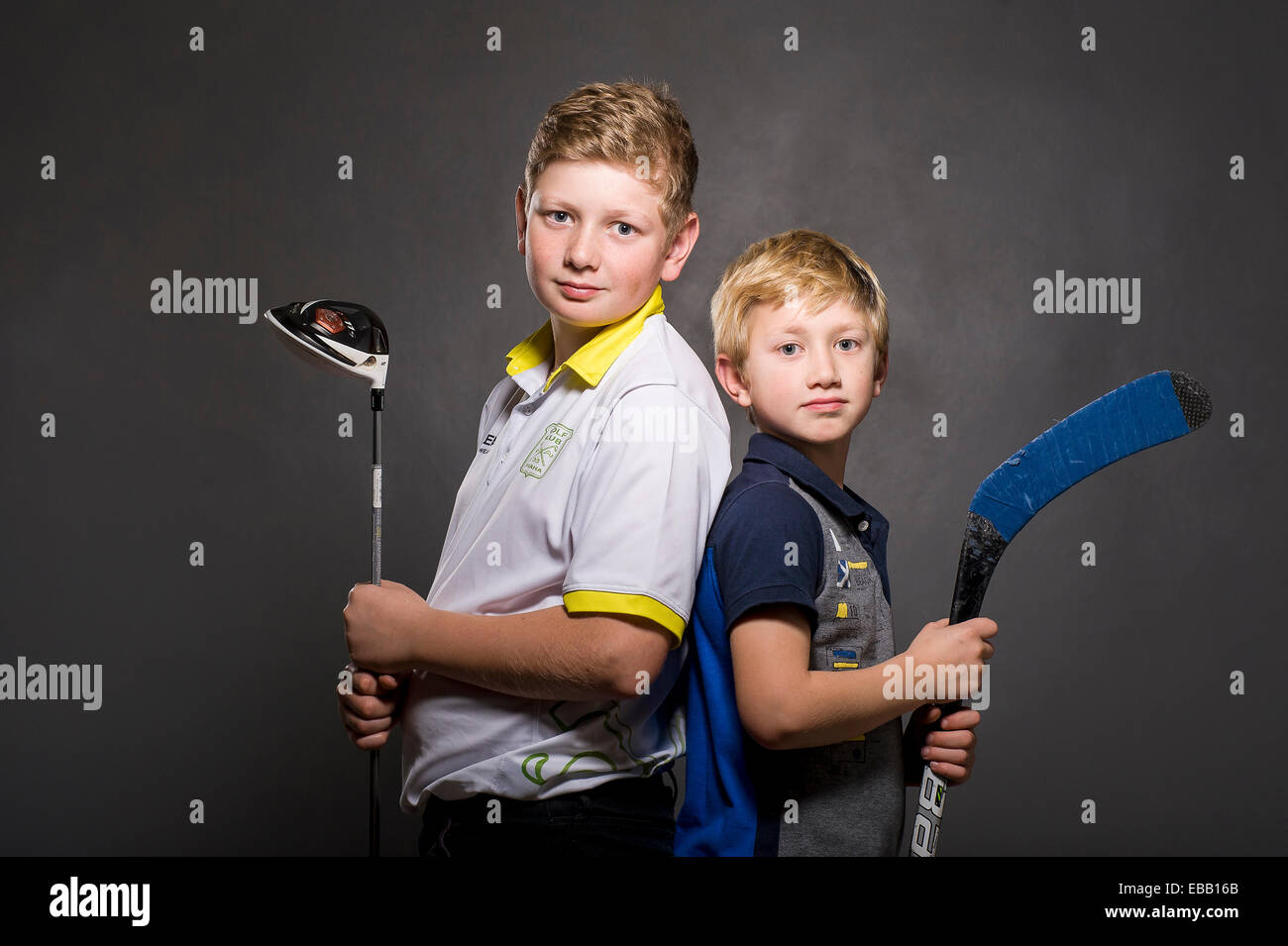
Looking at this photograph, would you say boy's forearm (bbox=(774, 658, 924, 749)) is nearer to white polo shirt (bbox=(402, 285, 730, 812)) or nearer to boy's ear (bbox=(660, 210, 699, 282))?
white polo shirt (bbox=(402, 285, 730, 812))

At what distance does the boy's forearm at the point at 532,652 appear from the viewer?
148 cm

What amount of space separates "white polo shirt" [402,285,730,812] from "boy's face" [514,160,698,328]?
0.17ft

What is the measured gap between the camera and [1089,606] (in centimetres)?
322

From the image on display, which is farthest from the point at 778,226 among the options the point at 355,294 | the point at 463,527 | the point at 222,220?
the point at 463,527

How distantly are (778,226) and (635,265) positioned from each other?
5.38 ft

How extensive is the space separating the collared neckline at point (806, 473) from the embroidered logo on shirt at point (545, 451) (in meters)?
0.28

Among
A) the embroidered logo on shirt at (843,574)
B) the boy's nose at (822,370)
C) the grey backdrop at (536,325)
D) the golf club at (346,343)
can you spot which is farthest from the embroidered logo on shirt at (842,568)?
the grey backdrop at (536,325)

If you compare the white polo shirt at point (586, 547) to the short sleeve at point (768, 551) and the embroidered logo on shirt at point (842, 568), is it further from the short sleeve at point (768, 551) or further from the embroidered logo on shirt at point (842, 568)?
the embroidered logo on shirt at point (842, 568)

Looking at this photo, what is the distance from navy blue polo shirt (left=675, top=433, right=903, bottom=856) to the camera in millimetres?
1530

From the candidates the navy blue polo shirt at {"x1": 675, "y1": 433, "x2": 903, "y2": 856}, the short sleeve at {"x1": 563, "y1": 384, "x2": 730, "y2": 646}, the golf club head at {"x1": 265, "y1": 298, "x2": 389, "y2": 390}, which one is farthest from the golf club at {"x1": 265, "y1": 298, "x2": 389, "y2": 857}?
the navy blue polo shirt at {"x1": 675, "y1": 433, "x2": 903, "y2": 856}

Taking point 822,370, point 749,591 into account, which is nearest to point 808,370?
point 822,370

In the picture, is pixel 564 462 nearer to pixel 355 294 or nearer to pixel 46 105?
pixel 355 294
